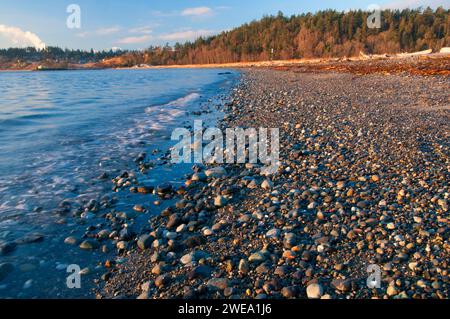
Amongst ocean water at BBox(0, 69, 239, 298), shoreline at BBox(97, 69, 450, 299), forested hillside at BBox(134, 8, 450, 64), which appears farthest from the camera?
forested hillside at BBox(134, 8, 450, 64)

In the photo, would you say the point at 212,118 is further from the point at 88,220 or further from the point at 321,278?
the point at 321,278

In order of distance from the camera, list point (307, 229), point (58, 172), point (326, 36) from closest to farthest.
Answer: point (307, 229)
point (58, 172)
point (326, 36)

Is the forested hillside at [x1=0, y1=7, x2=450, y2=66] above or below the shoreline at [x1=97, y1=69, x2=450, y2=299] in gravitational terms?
above

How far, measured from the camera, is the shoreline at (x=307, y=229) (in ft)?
11.8

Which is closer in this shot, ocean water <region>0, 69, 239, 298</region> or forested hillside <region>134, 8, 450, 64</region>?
ocean water <region>0, 69, 239, 298</region>

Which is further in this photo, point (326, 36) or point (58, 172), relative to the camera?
point (326, 36)

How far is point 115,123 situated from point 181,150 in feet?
24.4

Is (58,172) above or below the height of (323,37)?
below

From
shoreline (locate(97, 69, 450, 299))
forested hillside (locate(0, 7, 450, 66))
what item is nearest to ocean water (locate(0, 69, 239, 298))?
shoreline (locate(97, 69, 450, 299))

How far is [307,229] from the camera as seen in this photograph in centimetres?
466

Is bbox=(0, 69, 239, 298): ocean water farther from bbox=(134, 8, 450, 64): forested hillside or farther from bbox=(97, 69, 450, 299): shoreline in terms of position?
bbox=(134, 8, 450, 64): forested hillside

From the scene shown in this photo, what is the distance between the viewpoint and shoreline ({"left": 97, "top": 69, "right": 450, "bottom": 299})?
11.8ft

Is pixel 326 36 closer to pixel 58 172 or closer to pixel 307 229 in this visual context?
pixel 58 172

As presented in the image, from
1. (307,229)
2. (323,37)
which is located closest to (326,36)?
(323,37)
